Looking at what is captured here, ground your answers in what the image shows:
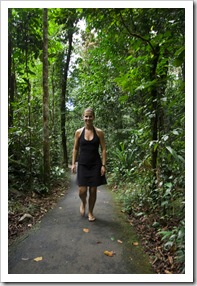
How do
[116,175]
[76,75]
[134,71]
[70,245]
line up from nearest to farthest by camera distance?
[70,245] < [134,71] < [116,175] < [76,75]

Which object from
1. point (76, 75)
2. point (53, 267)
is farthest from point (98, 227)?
point (76, 75)

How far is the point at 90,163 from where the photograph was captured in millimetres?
3814

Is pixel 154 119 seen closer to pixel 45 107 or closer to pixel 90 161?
pixel 90 161

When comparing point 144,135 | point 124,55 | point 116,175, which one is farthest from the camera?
point 116,175

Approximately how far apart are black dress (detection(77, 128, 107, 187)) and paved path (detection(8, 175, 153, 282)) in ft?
2.20

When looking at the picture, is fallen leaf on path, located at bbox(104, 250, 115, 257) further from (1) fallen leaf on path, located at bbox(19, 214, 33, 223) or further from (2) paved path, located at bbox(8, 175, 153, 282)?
(1) fallen leaf on path, located at bbox(19, 214, 33, 223)

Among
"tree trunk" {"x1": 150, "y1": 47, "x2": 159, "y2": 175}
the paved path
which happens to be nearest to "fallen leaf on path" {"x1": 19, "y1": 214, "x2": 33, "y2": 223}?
the paved path

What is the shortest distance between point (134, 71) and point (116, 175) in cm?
440

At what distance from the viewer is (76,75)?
11828 mm

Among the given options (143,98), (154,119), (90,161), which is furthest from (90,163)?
(143,98)

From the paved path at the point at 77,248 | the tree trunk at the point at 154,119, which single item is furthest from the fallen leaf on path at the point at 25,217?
the tree trunk at the point at 154,119

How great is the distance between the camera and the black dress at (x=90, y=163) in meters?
3.78

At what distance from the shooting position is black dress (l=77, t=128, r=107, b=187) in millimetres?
3783

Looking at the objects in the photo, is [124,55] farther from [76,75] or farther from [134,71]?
[76,75]
